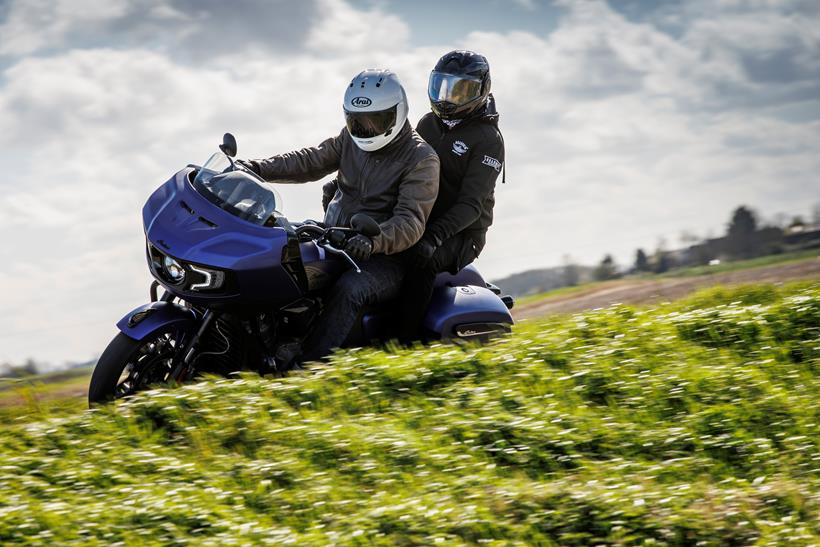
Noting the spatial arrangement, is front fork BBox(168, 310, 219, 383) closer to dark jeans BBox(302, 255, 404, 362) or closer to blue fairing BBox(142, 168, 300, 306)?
blue fairing BBox(142, 168, 300, 306)

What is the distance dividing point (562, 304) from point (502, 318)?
32.0ft

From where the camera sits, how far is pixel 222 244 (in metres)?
5.80

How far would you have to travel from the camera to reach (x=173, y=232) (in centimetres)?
583

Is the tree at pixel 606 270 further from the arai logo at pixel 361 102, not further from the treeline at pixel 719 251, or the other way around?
the arai logo at pixel 361 102

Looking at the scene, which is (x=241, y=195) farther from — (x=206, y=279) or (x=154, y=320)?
(x=154, y=320)

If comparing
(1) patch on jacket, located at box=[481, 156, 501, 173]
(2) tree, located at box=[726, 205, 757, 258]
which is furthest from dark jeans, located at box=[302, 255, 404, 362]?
(2) tree, located at box=[726, 205, 757, 258]

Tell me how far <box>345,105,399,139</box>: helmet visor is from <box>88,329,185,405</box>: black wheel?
5.98ft

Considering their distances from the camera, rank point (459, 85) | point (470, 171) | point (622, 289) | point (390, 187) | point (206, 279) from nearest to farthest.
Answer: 1. point (206, 279)
2. point (390, 187)
3. point (470, 171)
4. point (459, 85)
5. point (622, 289)

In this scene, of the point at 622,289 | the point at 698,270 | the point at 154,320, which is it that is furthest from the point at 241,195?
the point at 698,270

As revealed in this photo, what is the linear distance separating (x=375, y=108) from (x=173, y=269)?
172 centimetres

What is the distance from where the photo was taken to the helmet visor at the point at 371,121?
21.7 feet

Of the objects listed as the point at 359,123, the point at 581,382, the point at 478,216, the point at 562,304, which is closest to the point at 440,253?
the point at 478,216

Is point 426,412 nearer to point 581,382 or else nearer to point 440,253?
point 581,382

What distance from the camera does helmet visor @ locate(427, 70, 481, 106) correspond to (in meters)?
7.71
